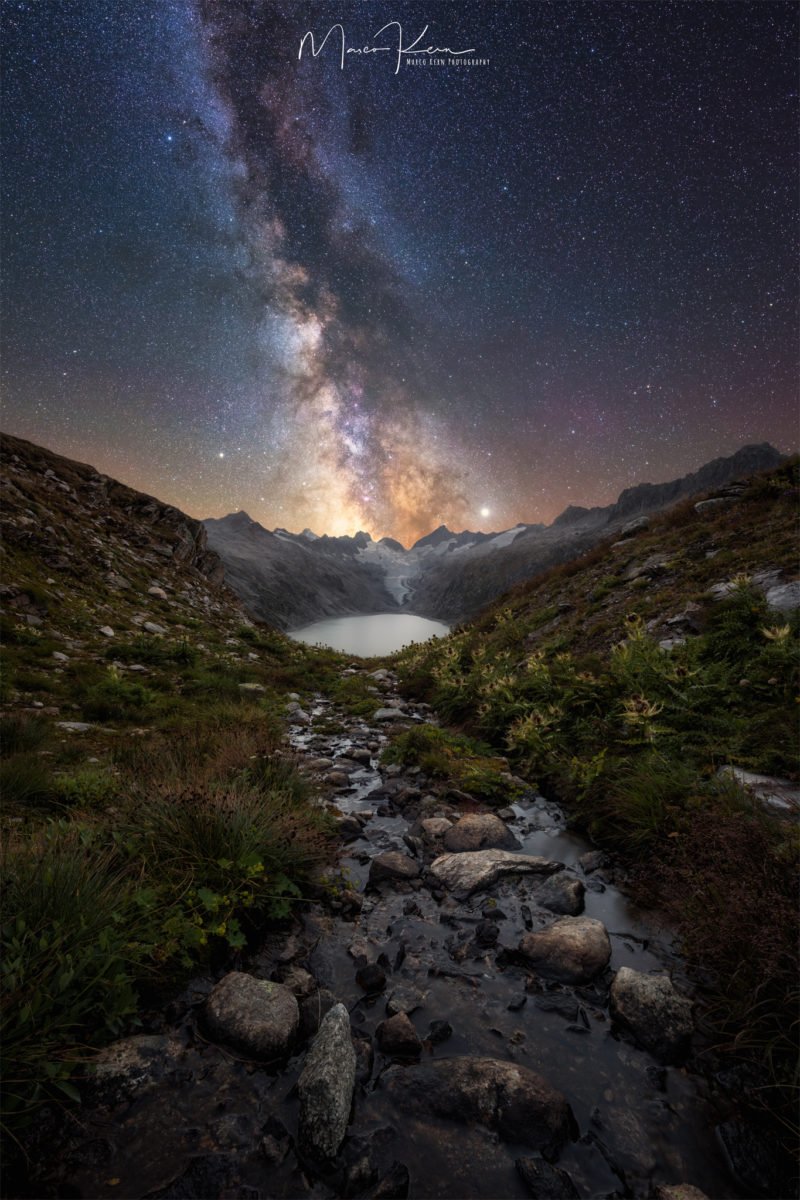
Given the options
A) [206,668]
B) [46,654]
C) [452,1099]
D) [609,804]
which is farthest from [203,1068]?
[206,668]

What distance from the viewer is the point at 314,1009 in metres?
3.07

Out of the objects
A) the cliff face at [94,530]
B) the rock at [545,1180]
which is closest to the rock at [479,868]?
the rock at [545,1180]

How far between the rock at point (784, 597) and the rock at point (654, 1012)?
6.43m

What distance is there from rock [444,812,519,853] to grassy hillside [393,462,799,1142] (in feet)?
3.50

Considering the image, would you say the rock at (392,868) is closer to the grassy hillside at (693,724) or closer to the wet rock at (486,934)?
the wet rock at (486,934)

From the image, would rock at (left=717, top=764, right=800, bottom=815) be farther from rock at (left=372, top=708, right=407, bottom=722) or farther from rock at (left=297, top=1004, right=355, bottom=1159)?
rock at (left=372, top=708, right=407, bottom=722)

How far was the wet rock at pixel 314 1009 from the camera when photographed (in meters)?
2.97

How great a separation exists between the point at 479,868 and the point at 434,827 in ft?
3.52

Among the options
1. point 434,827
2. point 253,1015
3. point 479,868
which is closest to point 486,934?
point 479,868

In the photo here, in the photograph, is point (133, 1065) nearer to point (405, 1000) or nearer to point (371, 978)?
point (371, 978)

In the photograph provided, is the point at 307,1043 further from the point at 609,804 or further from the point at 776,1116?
the point at 609,804

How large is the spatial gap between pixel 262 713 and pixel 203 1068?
7095 mm

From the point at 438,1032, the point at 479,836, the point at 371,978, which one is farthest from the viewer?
the point at 479,836

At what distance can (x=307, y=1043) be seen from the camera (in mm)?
2906
